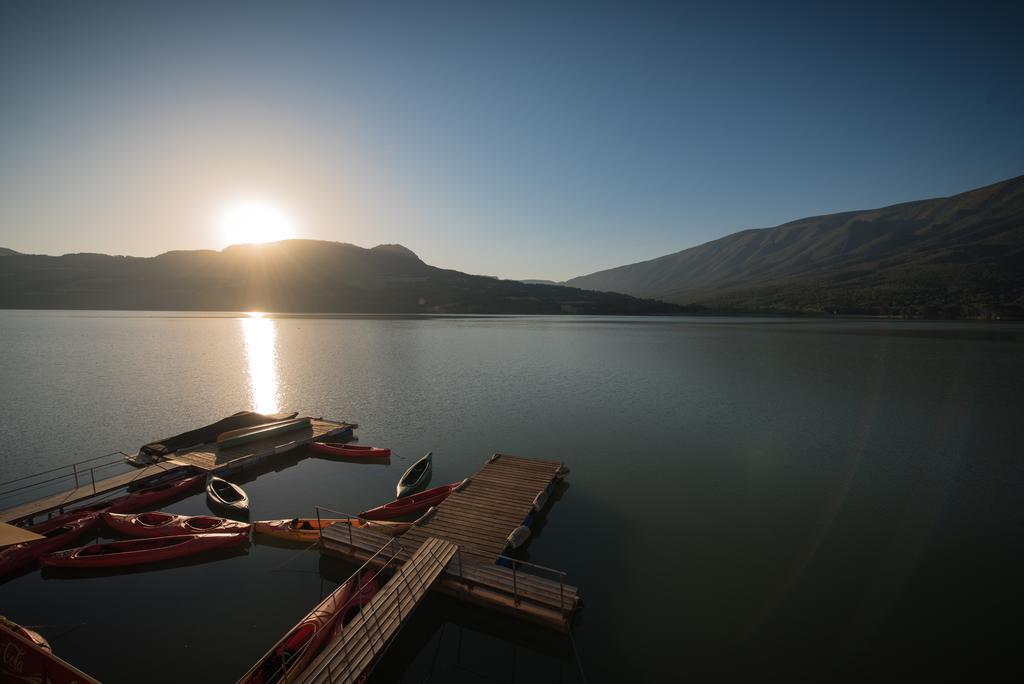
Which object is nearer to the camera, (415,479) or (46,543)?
(46,543)

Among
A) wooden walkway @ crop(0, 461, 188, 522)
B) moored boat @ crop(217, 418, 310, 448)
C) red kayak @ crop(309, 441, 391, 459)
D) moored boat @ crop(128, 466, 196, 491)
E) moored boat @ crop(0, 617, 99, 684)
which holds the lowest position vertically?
red kayak @ crop(309, 441, 391, 459)

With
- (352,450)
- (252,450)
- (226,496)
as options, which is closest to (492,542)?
(226,496)

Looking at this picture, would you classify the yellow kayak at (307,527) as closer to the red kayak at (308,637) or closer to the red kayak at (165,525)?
the red kayak at (165,525)

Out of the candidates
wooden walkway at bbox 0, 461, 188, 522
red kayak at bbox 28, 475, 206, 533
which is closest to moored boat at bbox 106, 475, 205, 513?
red kayak at bbox 28, 475, 206, 533

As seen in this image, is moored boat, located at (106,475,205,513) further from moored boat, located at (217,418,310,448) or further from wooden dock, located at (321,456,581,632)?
wooden dock, located at (321,456,581,632)

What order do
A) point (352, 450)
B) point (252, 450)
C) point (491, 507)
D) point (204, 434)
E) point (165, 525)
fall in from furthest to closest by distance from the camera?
point (204, 434)
point (352, 450)
point (252, 450)
point (491, 507)
point (165, 525)

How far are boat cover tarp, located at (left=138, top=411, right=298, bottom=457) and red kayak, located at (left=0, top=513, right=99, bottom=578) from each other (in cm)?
887

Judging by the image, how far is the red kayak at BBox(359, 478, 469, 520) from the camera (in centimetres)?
2127

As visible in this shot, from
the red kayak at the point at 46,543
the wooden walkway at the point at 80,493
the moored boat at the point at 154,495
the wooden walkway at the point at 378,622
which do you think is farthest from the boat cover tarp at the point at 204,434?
the wooden walkway at the point at 378,622

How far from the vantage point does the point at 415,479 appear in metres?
24.5

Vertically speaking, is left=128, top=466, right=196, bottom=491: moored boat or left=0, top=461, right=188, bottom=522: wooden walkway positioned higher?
left=0, top=461, right=188, bottom=522: wooden walkway

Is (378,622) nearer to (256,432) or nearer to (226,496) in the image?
(226,496)

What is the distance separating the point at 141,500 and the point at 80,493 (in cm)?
355

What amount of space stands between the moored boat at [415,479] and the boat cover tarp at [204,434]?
51.3 ft
